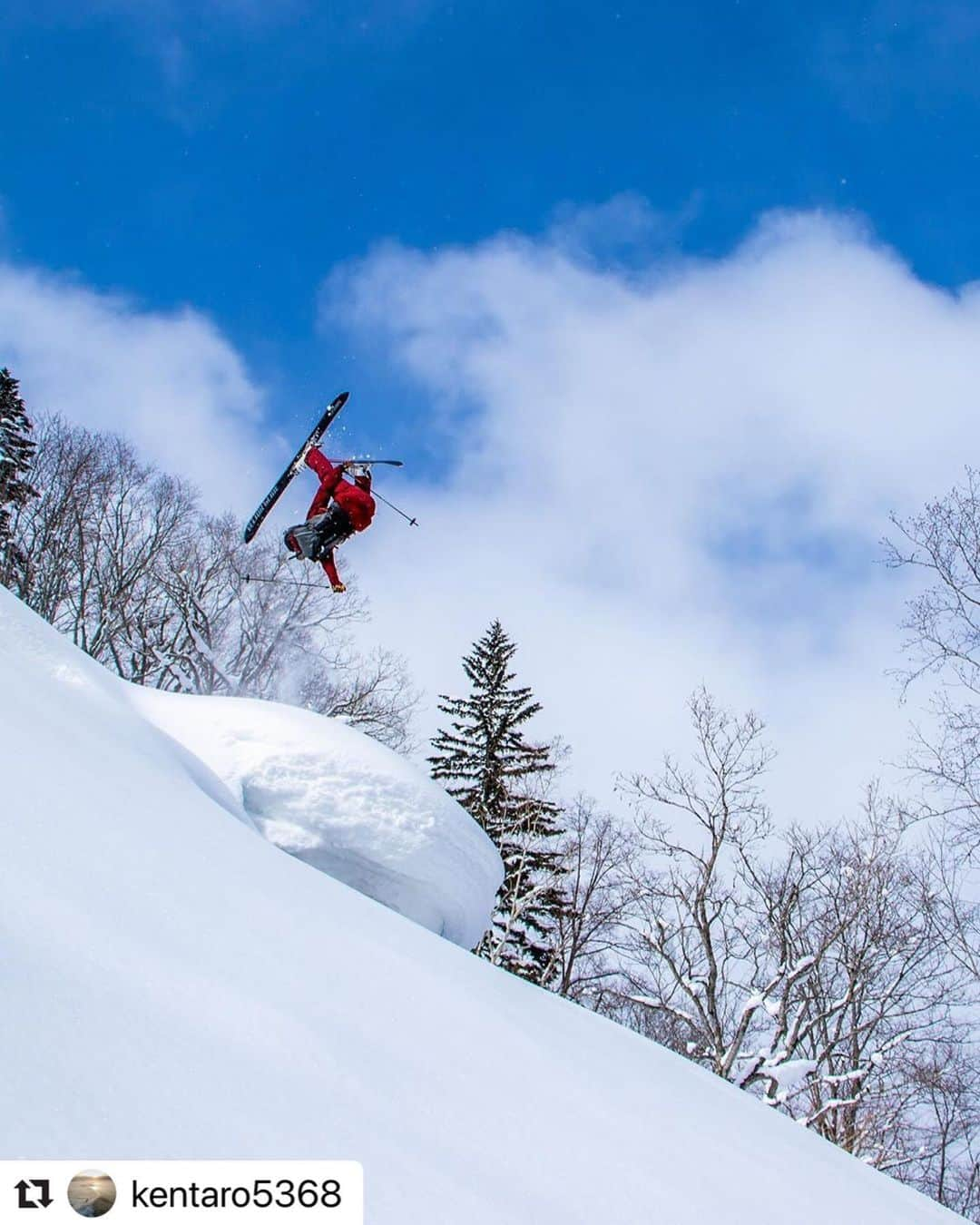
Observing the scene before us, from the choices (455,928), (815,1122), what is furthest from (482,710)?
(455,928)

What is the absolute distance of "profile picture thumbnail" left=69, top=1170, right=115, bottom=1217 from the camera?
1134mm

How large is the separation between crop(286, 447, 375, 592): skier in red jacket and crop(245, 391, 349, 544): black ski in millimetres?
1638

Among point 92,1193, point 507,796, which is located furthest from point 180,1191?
point 507,796

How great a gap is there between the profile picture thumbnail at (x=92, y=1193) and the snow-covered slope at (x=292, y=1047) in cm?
3

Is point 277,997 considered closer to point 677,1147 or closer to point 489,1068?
point 489,1068

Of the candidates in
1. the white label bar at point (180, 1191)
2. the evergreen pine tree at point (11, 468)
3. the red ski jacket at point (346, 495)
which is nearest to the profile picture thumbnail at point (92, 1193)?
the white label bar at point (180, 1191)

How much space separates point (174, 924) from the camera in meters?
2.20

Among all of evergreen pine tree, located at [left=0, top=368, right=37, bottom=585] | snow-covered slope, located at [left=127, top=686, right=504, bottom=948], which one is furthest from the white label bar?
evergreen pine tree, located at [left=0, top=368, right=37, bottom=585]

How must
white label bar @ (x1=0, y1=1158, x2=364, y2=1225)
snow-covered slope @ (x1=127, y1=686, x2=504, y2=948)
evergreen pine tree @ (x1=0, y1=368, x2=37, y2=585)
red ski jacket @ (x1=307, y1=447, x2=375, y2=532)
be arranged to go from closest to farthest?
white label bar @ (x1=0, y1=1158, x2=364, y2=1225)
snow-covered slope @ (x1=127, y1=686, x2=504, y2=948)
red ski jacket @ (x1=307, y1=447, x2=375, y2=532)
evergreen pine tree @ (x1=0, y1=368, x2=37, y2=585)

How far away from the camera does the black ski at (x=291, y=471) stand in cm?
1264

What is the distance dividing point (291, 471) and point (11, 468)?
12.4 meters

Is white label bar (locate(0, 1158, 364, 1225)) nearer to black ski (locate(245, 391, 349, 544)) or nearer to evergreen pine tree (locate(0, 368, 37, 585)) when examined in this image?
black ski (locate(245, 391, 349, 544))

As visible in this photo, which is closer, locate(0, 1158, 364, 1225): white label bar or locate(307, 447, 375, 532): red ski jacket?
locate(0, 1158, 364, 1225): white label bar

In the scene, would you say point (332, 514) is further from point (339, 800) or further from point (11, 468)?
point (11, 468)
